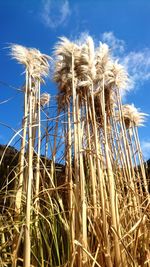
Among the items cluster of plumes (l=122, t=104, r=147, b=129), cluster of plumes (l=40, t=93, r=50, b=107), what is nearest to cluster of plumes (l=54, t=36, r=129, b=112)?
cluster of plumes (l=40, t=93, r=50, b=107)

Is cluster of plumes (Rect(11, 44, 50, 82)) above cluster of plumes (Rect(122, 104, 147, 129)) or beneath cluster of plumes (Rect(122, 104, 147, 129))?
beneath

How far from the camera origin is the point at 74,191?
278cm

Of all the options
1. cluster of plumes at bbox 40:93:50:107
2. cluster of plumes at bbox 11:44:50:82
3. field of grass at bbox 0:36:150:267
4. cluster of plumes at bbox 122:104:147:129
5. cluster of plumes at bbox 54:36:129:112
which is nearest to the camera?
field of grass at bbox 0:36:150:267

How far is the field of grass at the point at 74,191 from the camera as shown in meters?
2.41

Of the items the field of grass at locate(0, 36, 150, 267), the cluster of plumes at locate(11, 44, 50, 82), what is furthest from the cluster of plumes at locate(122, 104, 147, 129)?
the cluster of plumes at locate(11, 44, 50, 82)

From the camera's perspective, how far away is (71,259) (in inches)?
90.8

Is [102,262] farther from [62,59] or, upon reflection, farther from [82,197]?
[62,59]

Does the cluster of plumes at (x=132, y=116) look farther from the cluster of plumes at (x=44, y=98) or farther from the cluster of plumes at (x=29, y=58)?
the cluster of plumes at (x=29, y=58)

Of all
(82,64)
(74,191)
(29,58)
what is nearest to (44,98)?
(82,64)

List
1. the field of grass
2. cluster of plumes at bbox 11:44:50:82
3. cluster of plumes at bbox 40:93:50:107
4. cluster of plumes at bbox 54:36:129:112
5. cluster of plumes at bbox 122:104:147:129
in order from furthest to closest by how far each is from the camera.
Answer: cluster of plumes at bbox 122:104:147:129 < cluster of plumes at bbox 40:93:50:107 < cluster of plumes at bbox 54:36:129:112 < cluster of plumes at bbox 11:44:50:82 < the field of grass

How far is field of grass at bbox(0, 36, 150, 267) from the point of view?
2410 millimetres

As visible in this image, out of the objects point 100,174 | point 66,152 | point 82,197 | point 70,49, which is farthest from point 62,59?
point 82,197

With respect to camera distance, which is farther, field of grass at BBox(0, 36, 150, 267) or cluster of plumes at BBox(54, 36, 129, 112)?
cluster of plumes at BBox(54, 36, 129, 112)

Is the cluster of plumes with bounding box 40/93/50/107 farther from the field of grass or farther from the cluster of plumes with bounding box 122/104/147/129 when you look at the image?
the cluster of plumes with bounding box 122/104/147/129
